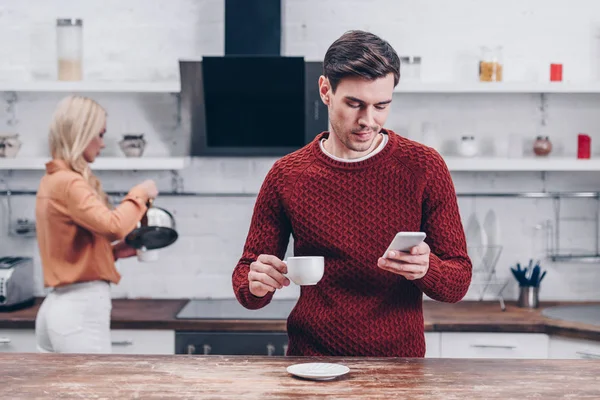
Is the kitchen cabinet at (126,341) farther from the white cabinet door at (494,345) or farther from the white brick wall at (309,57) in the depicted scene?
the white cabinet door at (494,345)

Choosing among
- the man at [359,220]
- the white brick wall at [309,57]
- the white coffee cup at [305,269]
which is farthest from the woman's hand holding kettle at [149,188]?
the white coffee cup at [305,269]

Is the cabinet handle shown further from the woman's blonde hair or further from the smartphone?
the woman's blonde hair

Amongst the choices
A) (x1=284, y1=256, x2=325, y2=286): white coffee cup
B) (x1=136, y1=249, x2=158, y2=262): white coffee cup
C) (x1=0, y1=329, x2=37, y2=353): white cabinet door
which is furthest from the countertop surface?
(x1=284, y1=256, x2=325, y2=286): white coffee cup

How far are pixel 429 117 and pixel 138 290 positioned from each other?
168 centimetres

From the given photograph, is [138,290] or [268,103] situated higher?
[268,103]

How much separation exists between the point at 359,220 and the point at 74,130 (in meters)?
1.35

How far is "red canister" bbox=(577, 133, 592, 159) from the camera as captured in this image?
347 cm

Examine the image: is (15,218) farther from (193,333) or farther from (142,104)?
(193,333)

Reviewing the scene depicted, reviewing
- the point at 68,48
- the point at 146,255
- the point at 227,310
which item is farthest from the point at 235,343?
the point at 68,48

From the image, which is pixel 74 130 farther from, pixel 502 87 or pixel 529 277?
pixel 529 277

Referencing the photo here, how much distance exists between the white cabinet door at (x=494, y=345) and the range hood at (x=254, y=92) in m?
1.09

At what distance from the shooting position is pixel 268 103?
333 centimetres

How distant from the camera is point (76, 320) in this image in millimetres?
2744

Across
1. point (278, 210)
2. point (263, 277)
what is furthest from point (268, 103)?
point (263, 277)
